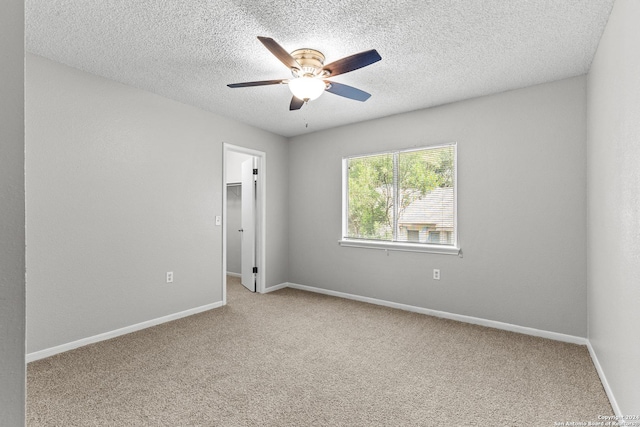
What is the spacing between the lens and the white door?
4852mm

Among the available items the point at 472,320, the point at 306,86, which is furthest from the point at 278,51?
the point at 472,320

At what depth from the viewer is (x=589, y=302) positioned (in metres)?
2.79

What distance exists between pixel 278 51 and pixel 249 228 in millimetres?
3315

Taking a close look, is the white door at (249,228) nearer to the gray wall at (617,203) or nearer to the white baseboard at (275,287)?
the white baseboard at (275,287)

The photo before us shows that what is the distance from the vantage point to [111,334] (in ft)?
9.95

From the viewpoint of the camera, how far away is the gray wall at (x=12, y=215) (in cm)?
65

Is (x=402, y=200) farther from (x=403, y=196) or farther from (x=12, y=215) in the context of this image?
(x=12, y=215)

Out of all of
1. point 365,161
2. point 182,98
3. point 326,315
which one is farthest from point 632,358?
point 182,98

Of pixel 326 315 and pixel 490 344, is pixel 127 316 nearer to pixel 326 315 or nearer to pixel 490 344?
pixel 326 315

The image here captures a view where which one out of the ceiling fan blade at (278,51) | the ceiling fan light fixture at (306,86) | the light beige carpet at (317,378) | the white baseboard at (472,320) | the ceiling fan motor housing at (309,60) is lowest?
the light beige carpet at (317,378)

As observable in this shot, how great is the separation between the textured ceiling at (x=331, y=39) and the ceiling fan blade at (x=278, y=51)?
215 mm

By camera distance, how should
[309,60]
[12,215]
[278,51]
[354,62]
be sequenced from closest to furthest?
[12,215] → [278,51] → [354,62] → [309,60]

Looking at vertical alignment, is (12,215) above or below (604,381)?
above

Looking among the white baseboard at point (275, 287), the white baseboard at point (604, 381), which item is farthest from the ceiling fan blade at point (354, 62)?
the white baseboard at point (275, 287)
